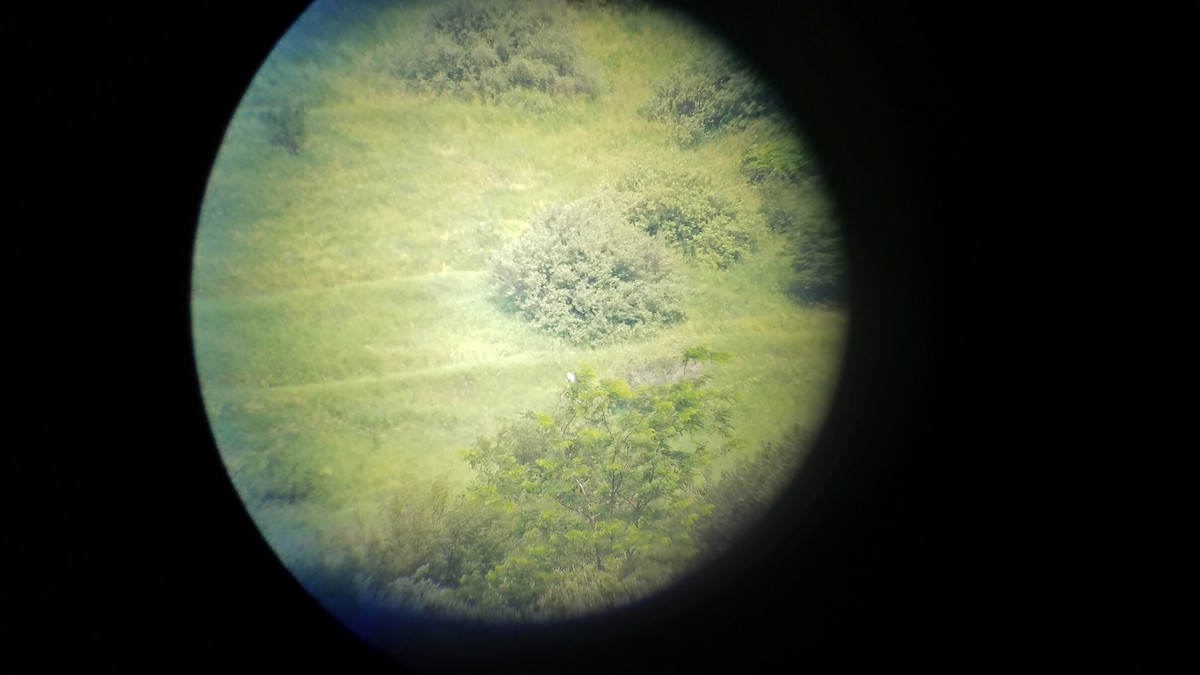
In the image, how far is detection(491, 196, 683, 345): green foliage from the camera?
1884 millimetres

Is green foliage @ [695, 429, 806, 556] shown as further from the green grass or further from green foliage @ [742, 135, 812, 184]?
green foliage @ [742, 135, 812, 184]

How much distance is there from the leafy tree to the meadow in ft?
0.25

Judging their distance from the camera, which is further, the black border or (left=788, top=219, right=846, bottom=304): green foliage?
(left=788, top=219, right=846, bottom=304): green foliage

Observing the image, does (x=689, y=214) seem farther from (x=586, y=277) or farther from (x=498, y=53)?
(x=498, y=53)

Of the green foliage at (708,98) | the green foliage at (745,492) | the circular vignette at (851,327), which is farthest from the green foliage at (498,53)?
the green foliage at (745,492)

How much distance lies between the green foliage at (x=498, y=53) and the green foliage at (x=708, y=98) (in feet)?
0.83

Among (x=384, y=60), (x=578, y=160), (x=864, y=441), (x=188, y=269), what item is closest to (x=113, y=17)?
(x=188, y=269)

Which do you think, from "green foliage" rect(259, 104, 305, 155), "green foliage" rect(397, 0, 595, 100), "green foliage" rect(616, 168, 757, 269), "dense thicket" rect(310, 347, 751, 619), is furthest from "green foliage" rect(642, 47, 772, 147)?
"green foliage" rect(259, 104, 305, 155)

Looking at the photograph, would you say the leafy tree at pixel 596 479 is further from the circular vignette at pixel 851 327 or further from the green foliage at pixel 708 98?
the green foliage at pixel 708 98

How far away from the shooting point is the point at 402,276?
6.82 ft

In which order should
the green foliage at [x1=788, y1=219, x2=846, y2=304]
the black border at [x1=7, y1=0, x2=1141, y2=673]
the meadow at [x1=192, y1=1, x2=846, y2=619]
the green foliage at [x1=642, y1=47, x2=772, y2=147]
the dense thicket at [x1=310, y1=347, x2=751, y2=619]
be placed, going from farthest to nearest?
the dense thicket at [x1=310, y1=347, x2=751, y2=619] → the meadow at [x1=192, y1=1, x2=846, y2=619] → the green foliage at [x1=642, y1=47, x2=772, y2=147] → the green foliage at [x1=788, y1=219, x2=846, y2=304] → the black border at [x1=7, y1=0, x2=1141, y2=673]

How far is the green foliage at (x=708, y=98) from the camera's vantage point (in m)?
1.44

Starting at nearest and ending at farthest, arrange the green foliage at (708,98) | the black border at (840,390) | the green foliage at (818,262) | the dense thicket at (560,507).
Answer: the black border at (840,390) < the green foliage at (818,262) < the green foliage at (708,98) < the dense thicket at (560,507)

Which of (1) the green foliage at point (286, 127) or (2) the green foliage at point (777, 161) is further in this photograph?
(1) the green foliage at point (286, 127)
